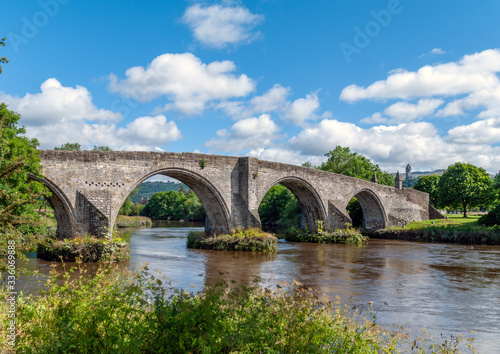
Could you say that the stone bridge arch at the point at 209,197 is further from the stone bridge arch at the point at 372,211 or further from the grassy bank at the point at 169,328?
the stone bridge arch at the point at 372,211

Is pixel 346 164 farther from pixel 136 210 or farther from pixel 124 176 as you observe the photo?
pixel 136 210

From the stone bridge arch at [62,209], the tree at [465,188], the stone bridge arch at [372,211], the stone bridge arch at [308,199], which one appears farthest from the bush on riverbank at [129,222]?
the tree at [465,188]

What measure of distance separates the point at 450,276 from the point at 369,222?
68.7 ft

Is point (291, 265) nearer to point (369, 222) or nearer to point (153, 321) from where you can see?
point (153, 321)

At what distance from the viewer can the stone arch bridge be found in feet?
50.3

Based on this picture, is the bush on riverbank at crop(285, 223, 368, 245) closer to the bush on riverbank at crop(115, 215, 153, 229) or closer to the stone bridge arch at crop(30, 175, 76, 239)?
the stone bridge arch at crop(30, 175, 76, 239)

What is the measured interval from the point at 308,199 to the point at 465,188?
1957 cm

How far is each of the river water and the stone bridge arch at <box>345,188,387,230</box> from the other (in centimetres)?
1174

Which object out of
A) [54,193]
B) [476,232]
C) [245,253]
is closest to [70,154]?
[54,193]

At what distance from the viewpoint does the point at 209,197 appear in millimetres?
20359

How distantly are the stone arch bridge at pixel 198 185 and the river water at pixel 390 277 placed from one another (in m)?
2.18

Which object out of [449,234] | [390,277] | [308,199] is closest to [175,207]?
[308,199]

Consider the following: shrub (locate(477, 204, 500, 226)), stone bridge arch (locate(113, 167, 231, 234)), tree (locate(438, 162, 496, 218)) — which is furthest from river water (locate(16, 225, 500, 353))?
tree (locate(438, 162, 496, 218))

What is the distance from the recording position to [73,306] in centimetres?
420
